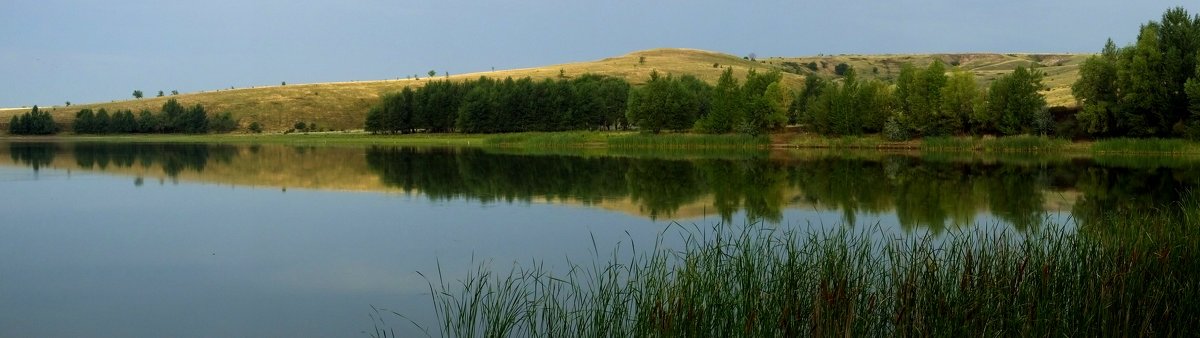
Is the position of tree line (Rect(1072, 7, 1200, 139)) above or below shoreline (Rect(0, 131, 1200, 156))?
above

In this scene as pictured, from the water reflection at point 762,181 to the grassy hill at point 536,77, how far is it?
6116 cm

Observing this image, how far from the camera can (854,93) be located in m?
57.5

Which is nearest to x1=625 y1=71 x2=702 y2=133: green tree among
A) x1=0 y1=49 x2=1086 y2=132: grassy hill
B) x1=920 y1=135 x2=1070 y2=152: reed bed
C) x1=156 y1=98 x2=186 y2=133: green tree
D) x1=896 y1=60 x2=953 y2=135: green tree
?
x1=896 y1=60 x2=953 y2=135: green tree

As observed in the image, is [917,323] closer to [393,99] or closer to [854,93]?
[854,93]

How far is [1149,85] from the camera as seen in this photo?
4644 cm

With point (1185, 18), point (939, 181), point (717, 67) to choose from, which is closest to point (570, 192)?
point (939, 181)

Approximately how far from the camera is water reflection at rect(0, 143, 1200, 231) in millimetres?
21562

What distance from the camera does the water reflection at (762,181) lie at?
70.7ft

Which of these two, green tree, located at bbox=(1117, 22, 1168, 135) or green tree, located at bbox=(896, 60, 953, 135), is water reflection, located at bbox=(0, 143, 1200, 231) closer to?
green tree, located at bbox=(1117, 22, 1168, 135)

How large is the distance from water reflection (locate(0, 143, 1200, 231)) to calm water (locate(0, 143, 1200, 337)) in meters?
0.12

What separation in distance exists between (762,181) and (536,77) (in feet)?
342

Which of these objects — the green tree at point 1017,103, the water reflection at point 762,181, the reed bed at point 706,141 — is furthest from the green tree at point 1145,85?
the reed bed at point 706,141

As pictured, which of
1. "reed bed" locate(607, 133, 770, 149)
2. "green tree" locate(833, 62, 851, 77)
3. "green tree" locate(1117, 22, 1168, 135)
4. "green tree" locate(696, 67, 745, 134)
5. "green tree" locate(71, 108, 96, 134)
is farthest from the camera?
"green tree" locate(833, 62, 851, 77)

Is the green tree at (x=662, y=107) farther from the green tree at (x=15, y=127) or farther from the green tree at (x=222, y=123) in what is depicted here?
the green tree at (x=15, y=127)
